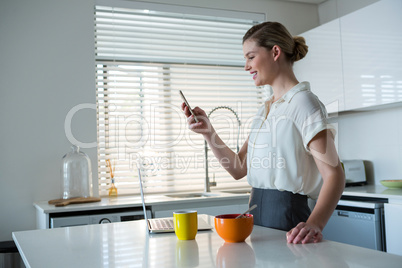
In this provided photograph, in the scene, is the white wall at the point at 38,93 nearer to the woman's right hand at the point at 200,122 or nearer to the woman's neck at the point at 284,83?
the woman's right hand at the point at 200,122

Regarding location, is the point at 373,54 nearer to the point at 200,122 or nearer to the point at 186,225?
the point at 200,122

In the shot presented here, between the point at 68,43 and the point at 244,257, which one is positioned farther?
the point at 68,43

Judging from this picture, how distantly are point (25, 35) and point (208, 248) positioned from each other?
8.63 ft

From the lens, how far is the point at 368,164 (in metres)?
3.69

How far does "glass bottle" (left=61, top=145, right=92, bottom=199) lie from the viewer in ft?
10.4

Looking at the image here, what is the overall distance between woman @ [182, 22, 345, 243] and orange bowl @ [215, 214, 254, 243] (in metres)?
0.13

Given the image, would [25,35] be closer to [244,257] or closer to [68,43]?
[68,43]

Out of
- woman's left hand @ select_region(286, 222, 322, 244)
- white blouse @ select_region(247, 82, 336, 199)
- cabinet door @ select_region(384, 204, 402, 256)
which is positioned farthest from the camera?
cabinet door @ select_region(384, 204, 402, 256)

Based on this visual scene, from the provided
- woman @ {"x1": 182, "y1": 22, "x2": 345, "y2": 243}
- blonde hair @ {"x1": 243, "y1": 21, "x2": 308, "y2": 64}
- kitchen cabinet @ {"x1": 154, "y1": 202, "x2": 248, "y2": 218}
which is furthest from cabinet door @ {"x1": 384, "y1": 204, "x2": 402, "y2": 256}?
blonde hair @ {"x1": 243, "y1": 21, "x2": 308, "y2": 64}

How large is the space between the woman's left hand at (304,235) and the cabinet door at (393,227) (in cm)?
164

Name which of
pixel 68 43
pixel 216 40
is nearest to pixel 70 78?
pixel 68 43

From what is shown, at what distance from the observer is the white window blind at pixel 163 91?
3594 mm

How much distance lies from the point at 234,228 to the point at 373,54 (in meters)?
2.36

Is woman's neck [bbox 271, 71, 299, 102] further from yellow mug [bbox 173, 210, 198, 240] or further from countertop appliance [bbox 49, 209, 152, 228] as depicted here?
countertop appliance [bbox 49, 209, 152, 228]
